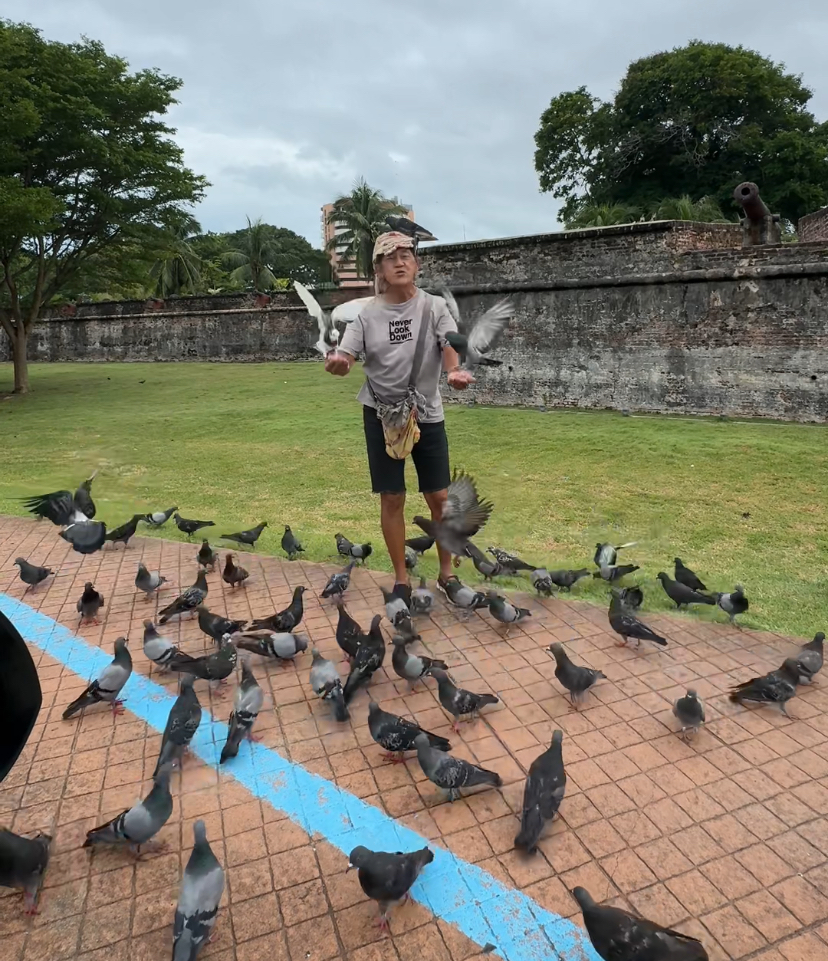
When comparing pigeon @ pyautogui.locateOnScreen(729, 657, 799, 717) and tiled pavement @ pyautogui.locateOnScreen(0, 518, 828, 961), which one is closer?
tiled pavement @ pyautogui.locateOnScreen(0, 518, 828, 961)

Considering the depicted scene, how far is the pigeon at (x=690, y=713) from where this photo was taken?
3.15 meters

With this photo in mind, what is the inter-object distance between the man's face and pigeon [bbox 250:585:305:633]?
223 cm

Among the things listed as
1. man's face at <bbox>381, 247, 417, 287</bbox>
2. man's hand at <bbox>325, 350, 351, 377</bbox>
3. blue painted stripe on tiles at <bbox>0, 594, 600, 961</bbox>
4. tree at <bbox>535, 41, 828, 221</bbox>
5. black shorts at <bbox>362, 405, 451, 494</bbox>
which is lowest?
blue painted stripe on tiles at <bbox>0, 594, 600, 961</bbox>

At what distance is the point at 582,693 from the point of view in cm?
357

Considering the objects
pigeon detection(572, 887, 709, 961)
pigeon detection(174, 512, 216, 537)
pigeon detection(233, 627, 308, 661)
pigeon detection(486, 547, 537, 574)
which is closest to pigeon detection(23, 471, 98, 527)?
pigeon detection(174, 512, 216, 537)

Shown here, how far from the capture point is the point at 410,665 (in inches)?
144

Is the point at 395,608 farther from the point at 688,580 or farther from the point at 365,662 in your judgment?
the point at 688,580

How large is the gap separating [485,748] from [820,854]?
140 cm

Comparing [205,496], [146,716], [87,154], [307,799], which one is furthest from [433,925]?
[87,154]

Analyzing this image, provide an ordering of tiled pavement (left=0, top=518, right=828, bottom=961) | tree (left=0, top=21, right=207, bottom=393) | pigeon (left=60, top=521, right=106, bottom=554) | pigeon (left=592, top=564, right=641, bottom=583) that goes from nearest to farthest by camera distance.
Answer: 1. tiled pavement (left=0, top=518, right=828, bottom=961)
2. pigeon (left=592, top=564, right=641, bottom=583)
3. pigeon (left=60, top=521, right=106, bottom=554)
4. tree (left=0, top=21, right=207, bottom=393)

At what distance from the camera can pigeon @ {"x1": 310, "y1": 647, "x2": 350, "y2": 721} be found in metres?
3.43

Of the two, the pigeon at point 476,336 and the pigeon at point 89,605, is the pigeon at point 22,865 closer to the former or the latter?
the pigeon at point 89,605

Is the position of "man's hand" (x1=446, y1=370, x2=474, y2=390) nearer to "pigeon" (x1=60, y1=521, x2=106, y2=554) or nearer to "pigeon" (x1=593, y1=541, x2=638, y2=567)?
"pigeon" (x1=593, y1=541, x2=638, y2=567)

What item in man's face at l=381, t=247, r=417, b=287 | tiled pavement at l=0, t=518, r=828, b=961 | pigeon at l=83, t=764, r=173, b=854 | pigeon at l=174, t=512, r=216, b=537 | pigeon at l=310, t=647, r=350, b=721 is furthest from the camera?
pigeon at l=174, t=512, r=216, b=537
